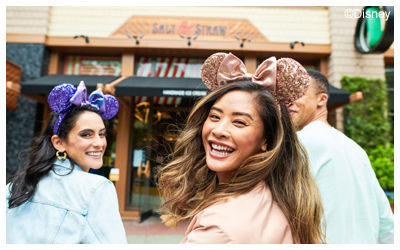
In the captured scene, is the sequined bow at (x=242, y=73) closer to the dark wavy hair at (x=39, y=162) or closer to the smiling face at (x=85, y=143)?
the smiling face at (x=85, y=143)

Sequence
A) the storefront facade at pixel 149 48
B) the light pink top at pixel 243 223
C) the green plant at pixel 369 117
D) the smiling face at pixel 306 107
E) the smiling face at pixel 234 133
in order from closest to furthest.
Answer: the light pink top at pixel 243 223, the smiling face at pixel 234 133, the smiling face at pixel 306 107, the green plant at pixel 369 117, the storefront facade at pixel 149 48

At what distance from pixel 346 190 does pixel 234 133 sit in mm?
1071

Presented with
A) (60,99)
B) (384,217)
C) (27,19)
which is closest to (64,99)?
(60,99)

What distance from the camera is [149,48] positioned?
6602 millimetres

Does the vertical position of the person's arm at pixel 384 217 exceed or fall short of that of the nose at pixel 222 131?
it falls short

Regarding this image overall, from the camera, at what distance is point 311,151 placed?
6.07ft

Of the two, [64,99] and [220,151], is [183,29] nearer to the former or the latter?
[64,99]

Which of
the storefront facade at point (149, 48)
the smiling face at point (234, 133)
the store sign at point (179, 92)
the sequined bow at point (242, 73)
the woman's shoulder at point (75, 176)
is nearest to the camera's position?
the smiling face at point (234, 133)

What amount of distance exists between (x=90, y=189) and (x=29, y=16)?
23.0ft

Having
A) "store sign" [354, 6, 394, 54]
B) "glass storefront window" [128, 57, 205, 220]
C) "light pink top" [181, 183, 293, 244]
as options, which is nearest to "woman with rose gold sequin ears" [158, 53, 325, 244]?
"light pink top" [181, 183, 293, 244]

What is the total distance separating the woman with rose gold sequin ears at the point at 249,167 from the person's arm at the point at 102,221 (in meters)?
0.31

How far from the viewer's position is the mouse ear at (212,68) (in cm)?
156

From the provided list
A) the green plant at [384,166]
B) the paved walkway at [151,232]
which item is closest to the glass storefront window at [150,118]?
the paved walkway at [151,232]

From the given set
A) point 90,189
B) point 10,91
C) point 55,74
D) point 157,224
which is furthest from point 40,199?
point 55,74
